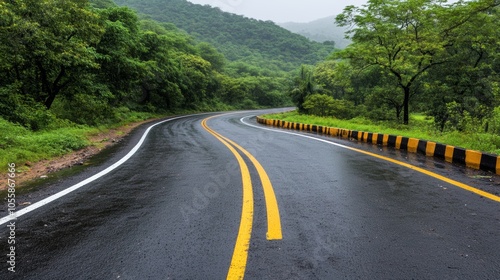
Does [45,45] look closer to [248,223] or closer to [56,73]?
[56,73]

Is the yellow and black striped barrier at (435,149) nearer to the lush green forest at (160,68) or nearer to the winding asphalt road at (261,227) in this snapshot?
the winding asphalt road at (261,227)

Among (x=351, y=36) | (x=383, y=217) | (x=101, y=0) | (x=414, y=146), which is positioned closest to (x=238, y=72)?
(x=101, y=0)

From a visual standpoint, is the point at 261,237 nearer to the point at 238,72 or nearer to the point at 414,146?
the point at 414,146

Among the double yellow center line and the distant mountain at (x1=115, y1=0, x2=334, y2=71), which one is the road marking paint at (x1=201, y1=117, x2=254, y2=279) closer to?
the double yellow center line

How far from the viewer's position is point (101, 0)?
4631cm

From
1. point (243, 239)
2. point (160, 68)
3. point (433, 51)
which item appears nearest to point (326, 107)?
point (433, 51)

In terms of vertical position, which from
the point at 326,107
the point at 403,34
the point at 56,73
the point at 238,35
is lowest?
the point at 326,107

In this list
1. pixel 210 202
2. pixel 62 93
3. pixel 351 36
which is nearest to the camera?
pixel 210 202

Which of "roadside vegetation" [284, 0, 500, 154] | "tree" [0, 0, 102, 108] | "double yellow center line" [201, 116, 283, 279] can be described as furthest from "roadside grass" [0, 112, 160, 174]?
"roadside vegetation" [284, 0, 500, 154]

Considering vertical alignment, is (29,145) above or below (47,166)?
above

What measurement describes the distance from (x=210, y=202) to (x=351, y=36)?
19482mm

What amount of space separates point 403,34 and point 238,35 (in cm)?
9766

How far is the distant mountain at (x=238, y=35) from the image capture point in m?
96.6

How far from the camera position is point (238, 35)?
110 metres
